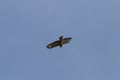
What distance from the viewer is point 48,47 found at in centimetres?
7231

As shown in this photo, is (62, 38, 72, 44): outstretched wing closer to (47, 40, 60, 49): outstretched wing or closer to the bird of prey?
the bird of prey

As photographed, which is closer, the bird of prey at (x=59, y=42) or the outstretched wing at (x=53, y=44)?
the outstretched wing at (x=53, y=44)

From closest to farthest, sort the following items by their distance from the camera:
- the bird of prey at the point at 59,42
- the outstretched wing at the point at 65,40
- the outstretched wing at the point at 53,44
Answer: the outstretched wing at the point at 53,44 → the bird of prey at the point at 59,42 → the outstretched wing at the point at 65,40

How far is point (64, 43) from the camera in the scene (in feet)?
241

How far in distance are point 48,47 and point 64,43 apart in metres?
4.01

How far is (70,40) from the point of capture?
2960 inches

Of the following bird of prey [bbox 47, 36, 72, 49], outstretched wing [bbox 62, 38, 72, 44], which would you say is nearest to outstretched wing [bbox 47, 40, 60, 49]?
bird of prey [bbox 47, 36, 72, 49]

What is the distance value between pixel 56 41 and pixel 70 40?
12.1 feet

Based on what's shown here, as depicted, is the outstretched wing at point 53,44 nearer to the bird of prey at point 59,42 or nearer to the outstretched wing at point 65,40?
the bird of prey at point 59,42

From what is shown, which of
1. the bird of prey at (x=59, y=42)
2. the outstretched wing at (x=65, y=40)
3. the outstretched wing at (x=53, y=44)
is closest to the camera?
the outstretched wing at (x=53, y=44)

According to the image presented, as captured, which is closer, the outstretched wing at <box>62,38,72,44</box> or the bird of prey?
the bird of prey

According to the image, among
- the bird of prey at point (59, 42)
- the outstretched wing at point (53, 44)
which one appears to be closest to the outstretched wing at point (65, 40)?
the bird of prey at point (59, 42)

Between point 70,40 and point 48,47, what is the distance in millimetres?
6216

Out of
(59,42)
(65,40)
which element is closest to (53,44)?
(59,42)
